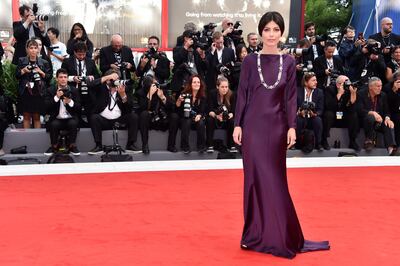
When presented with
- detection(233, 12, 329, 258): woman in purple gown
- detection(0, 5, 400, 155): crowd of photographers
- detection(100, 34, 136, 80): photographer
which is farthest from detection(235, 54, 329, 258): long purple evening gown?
detection(100, 34, 136, 80): photographer

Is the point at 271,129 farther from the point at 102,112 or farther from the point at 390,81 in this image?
the point at 390,81

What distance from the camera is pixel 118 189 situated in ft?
14.3

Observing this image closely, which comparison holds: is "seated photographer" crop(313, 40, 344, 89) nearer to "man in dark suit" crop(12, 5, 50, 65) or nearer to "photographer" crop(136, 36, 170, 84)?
"photographer" crop(136, 36, 170, 84)

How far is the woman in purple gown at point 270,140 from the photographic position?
2.88m

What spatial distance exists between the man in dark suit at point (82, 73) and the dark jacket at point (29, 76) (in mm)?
227

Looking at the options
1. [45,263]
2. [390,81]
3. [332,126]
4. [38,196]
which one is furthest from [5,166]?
[390,81]

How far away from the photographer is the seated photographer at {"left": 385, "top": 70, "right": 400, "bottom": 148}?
263 inches

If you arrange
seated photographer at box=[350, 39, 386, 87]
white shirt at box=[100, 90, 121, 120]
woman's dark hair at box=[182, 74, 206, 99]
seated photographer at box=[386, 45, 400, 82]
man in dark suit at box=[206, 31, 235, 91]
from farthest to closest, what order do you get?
seated photographer at box=[386, 45, 400, 82]
seated photographer at box=[350, 39, 386, 87]
man in dark suit at box=[206, 31, 235, 91]
woman's dark hair at box=[182, 74, 206, 99]
white shirt at box=[100, 90, 121, 120]

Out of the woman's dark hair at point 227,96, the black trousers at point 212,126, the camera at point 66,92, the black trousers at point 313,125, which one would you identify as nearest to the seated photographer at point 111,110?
the camera at point 66,92

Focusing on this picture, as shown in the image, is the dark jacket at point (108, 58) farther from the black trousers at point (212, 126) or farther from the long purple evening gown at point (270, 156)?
the long purple evening gown at point (270, 156)

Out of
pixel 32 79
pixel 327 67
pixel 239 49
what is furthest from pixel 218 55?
pixel 32 79

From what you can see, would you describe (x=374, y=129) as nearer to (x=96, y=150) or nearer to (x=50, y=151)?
(x=96, y=150)

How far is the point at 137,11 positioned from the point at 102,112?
301 cm

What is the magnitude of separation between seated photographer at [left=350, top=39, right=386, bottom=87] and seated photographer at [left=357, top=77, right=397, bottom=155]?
0.21 m
